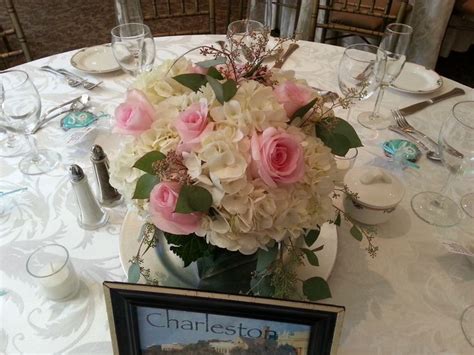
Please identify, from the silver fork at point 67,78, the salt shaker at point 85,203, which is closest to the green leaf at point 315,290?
the salt shaker at point 85,203

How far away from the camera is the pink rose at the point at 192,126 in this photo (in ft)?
1.63

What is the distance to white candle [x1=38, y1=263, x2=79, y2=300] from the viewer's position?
2.20ft

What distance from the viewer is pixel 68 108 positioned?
3.68ft

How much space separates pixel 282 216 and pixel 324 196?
85mm

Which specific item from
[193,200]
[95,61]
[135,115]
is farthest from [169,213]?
[95,61]

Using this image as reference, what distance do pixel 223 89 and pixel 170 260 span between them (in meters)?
0.32

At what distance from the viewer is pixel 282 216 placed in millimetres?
498

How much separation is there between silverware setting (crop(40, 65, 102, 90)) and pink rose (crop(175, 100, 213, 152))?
0.79 metres

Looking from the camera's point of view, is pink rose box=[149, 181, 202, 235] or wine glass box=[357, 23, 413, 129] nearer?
pink rose box=[149, 181, 202, 235]

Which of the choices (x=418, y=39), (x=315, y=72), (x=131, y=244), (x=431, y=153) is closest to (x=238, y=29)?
(x=315, y=72)

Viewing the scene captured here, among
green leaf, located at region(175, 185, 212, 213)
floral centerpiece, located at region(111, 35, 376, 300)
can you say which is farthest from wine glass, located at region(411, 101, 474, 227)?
green leaf, located at region(175, 185, 212, 213)

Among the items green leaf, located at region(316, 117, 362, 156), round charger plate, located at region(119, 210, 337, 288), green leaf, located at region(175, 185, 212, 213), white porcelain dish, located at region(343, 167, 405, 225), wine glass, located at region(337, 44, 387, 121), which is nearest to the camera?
green leaf, located at region(175, 185, 212, 213)

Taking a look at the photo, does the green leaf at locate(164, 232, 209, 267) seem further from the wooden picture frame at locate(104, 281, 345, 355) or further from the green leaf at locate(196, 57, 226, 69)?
the green leaf at locate(196, 57, 226, 69)

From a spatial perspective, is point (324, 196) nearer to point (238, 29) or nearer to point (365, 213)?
point (365, 213)
